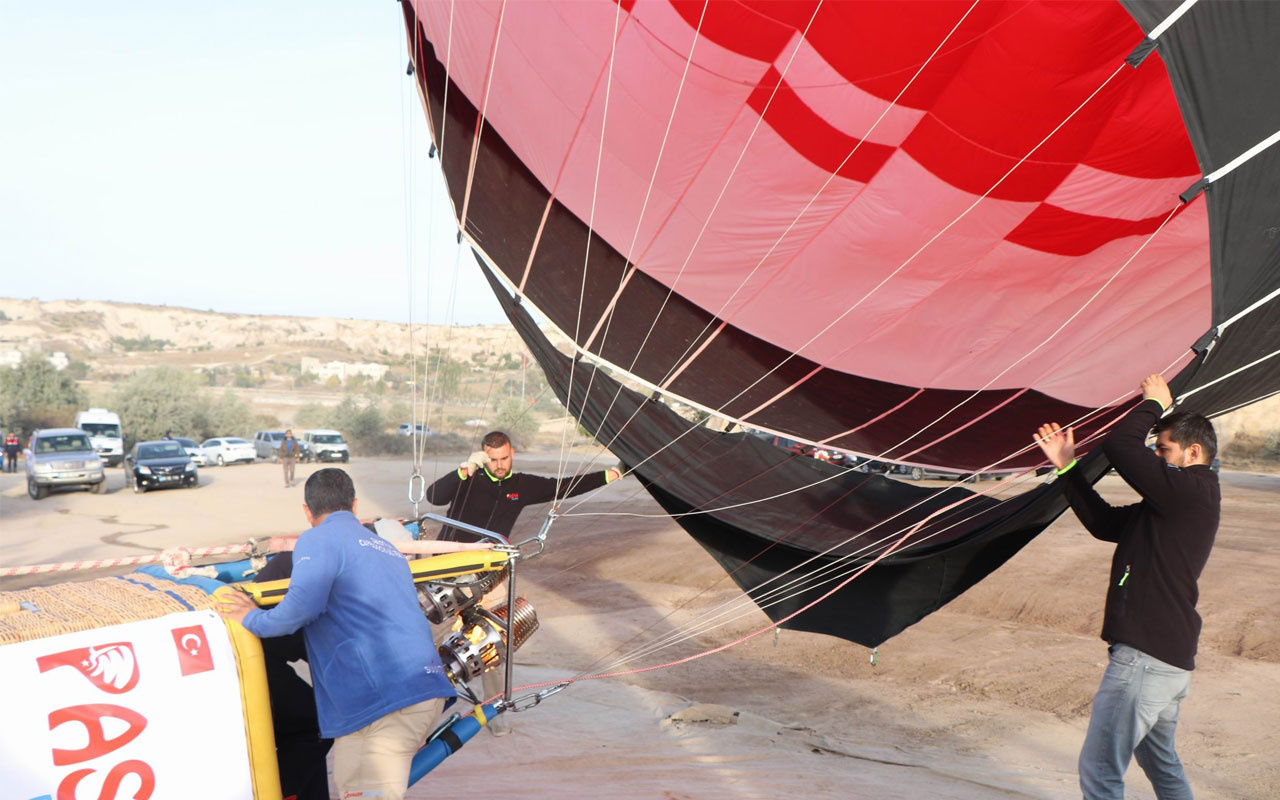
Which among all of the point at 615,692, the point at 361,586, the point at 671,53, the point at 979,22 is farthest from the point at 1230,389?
the point at 361,586

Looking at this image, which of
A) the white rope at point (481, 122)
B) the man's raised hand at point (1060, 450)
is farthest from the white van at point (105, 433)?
the man's raised hand at point (1060, 450)

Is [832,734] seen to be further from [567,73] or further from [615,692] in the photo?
[567,73]

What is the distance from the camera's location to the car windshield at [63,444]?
20.8 metres

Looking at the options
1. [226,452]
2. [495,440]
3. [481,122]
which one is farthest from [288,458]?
[495,440]

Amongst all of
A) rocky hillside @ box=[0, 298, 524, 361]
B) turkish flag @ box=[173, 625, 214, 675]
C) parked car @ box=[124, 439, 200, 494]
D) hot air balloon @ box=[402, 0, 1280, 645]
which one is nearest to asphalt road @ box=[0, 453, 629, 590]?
parked car @ box=[124, 439, 200, 494]

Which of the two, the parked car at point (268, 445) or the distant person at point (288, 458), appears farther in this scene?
the parked car at point (268, 445)

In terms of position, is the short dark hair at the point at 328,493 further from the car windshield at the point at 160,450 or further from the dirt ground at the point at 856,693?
the car windshield at the point at 160,450

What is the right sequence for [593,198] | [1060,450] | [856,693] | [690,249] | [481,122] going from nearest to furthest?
[1060,450], [690,249], [593,198], [481,122], [856,693]

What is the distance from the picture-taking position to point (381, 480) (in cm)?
2494

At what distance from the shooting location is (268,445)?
32.1 m

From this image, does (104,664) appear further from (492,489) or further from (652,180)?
(652,180)

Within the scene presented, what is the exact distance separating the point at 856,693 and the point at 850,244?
10.1 feet

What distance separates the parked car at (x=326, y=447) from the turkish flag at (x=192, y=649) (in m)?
27.8

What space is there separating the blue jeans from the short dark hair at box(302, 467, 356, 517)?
8.56ft
